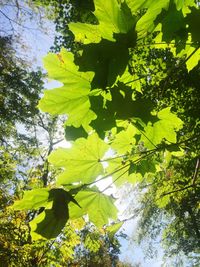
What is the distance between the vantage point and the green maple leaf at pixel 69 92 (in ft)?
2.82

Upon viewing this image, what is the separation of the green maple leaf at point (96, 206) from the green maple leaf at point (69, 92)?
206 millimetres

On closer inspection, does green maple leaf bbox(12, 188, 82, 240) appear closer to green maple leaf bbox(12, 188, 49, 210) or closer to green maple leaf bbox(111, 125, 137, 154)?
green maple leaf bbox(12, 188, 49, 210)

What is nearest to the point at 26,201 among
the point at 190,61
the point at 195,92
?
the point at 190,61

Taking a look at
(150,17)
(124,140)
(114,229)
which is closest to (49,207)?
(114,229)

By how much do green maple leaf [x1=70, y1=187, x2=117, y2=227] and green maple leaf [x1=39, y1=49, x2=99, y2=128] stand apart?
206 millimetres

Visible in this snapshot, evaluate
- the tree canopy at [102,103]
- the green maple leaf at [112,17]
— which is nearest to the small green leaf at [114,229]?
the tree canopy at [102,103]

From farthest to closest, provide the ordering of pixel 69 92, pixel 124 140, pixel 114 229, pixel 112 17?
pixel 124 140
pixel 114 229
pixel 69 92
pixel 112 17

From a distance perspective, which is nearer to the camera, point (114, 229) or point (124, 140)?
point (114, 229)

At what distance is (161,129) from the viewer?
1023mm

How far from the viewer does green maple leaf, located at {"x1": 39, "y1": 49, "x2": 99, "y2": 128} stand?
2.82 feet

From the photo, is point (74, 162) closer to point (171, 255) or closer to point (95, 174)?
point (95, 174)

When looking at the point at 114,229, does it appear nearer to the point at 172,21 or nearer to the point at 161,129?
the point at 161,129

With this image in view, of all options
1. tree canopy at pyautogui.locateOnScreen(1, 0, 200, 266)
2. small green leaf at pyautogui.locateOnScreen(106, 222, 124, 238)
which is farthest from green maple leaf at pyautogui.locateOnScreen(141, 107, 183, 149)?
small green leaf at pyautogui.locateOnScreen(106, 222, 124, 238)

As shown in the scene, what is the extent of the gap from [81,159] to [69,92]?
0.69 ft
